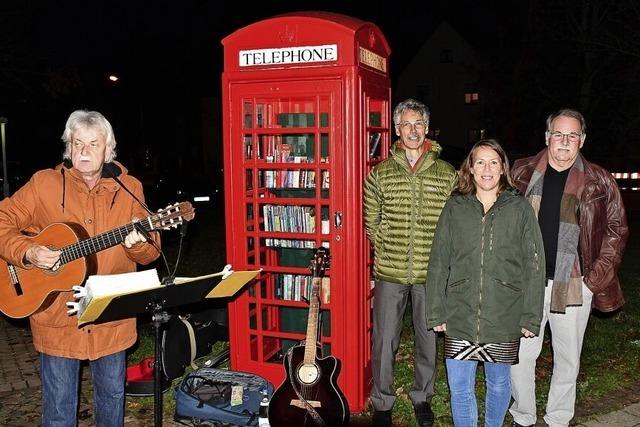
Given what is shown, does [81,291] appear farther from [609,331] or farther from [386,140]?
[609,331]

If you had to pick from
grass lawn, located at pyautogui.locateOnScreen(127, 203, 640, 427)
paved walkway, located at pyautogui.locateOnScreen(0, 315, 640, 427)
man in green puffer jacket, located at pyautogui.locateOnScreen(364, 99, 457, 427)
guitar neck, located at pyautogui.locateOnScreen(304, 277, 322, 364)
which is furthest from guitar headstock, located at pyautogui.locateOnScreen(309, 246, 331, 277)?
grass lawn, located at pyautogui.locateOnScreen(127, 203, 640, 427)

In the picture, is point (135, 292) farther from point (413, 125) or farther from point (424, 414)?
point (424, 414)

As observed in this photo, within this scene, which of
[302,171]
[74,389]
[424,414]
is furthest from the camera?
[302,171]

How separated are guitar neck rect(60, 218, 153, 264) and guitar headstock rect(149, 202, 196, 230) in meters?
0.04

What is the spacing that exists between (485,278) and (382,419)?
151 centimetres

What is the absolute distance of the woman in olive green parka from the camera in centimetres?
364

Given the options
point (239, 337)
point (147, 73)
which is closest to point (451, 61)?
point (147, 73)

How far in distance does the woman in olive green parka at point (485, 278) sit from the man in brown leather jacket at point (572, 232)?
1.17 ft

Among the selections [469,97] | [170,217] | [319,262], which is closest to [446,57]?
[469,97]

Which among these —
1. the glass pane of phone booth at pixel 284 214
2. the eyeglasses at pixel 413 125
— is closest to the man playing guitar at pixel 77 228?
the glass pane of phone booth at pixel 284 214

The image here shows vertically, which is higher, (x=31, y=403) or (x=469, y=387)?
(x=469, y=387)

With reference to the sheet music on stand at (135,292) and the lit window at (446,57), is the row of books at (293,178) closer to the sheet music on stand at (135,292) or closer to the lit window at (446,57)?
the sheet music on stand at (135,292)

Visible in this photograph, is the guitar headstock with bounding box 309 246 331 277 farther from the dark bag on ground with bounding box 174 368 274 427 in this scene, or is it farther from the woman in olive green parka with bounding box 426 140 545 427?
the dark bag on ground with bounding box 174 368 274 427

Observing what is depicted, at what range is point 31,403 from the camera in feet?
16.6
